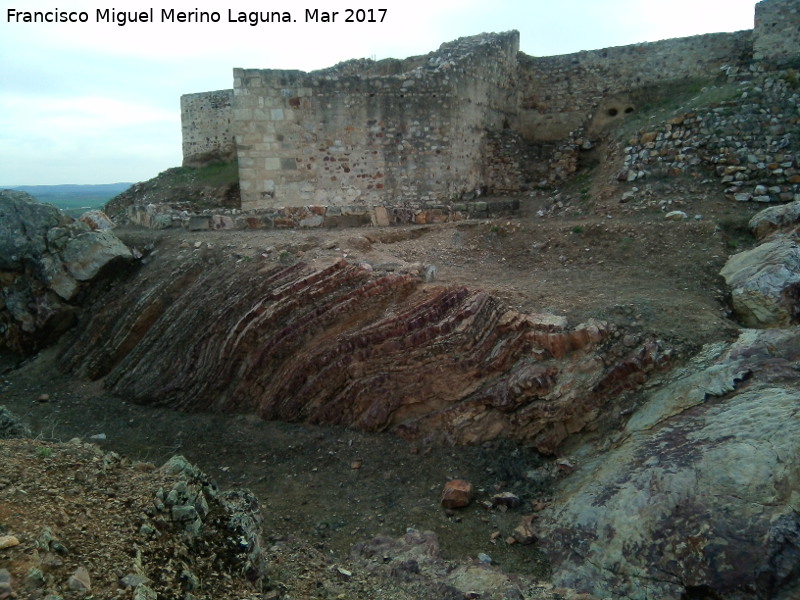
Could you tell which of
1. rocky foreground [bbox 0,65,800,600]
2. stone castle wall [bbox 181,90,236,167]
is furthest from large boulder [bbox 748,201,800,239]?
stone castle wall [bbox 181,90,236,167]

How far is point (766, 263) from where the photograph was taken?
7.09 meters

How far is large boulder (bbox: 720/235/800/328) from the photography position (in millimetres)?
6582

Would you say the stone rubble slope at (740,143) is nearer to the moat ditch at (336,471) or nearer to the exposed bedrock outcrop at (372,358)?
the exposed bedrock outcrop at (372,358)

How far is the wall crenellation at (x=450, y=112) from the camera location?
39.8ft

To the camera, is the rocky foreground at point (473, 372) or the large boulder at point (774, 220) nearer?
the rocky foreground at point (473, 372)

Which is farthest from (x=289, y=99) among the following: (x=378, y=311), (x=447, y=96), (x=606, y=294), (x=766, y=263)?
(x=766, y=263)

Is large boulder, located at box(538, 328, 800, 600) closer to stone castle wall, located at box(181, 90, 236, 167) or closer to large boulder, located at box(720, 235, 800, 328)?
large boulder, located at box(720, 235, 800, 328)

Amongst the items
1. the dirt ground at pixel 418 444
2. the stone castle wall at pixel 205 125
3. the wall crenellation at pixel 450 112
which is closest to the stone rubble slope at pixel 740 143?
the dirt ground at pixel 418 444

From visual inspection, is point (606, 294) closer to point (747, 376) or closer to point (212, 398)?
point (747, 376)

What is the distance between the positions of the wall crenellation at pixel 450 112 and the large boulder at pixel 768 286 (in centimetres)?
670

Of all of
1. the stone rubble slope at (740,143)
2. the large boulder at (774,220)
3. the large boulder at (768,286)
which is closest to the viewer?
the large boulder at (768,286)

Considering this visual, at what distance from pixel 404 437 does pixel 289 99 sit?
8.03m

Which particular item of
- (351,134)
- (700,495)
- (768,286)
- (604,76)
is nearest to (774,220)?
(768,286)

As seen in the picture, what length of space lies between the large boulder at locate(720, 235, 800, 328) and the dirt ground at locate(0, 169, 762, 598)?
0.79ft
